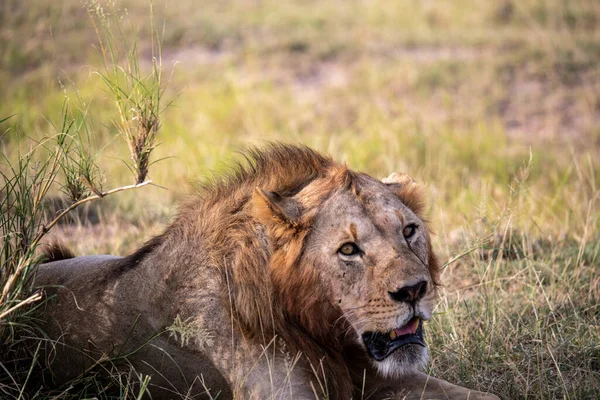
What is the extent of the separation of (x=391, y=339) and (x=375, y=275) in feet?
0.88

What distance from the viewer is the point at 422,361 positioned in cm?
334

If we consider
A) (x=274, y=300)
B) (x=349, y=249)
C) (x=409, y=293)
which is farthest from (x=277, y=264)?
(x=409, y=293)

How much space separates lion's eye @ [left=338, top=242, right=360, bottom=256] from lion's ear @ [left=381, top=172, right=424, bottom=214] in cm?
47

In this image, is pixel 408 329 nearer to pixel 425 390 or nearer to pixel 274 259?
pixel 425 390

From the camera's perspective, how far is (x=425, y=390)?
11.7ft

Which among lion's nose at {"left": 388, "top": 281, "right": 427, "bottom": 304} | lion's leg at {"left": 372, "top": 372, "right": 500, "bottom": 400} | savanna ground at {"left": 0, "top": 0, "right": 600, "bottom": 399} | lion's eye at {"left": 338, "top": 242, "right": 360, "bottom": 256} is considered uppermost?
lion's eye at {"left": 338, "top": 242, "right": 360, "bottom": 256}

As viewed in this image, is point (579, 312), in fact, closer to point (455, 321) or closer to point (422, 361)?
point (455, 321)

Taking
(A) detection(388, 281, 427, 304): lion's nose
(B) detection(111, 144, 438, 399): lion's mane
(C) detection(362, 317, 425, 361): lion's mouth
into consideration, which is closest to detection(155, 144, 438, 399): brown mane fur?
(B) detection(111, 144, 438, 399): lion's mane

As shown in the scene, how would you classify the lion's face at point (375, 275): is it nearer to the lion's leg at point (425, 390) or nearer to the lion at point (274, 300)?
the lion at point (274, 300)

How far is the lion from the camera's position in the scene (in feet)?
10.8

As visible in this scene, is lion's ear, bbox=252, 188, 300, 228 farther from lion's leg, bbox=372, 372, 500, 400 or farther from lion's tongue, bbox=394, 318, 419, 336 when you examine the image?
lion's leg, bbox=372, 372, 500, 400

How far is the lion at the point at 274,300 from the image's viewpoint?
3303mm

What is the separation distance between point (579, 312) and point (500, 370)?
0.92 metres

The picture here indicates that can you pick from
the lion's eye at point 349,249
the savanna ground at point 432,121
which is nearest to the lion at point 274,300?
the lion's eye at point 349,249
